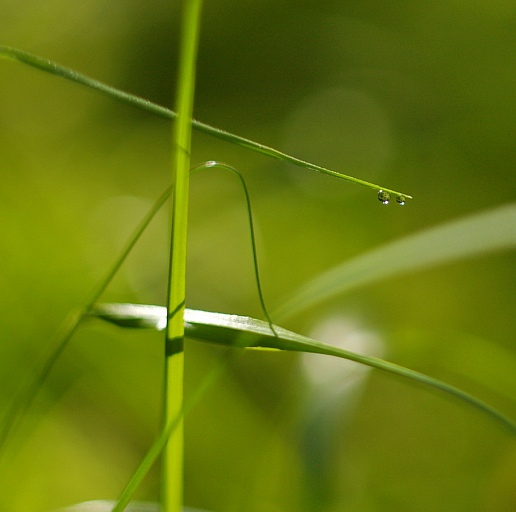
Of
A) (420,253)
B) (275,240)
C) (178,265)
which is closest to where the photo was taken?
(178,265)

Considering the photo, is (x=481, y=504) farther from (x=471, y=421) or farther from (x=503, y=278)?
(x=503, y=278)

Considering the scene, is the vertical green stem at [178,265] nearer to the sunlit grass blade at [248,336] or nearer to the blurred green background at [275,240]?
the sunlit grass blade at [248,336]

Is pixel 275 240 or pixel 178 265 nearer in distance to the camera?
pixel 178 265

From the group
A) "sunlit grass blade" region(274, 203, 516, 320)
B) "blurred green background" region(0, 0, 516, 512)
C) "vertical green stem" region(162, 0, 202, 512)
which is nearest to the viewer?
"vertical green stem" region(162, 0, 202, 512)

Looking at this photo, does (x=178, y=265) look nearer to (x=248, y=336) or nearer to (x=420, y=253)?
(x=248, y=336)

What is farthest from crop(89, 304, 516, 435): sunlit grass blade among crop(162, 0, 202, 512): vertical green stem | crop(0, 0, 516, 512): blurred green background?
crop(0, 0, 516, 512): blurred green background

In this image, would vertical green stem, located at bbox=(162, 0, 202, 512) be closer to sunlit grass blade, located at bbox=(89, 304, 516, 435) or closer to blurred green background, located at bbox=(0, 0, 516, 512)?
sunlit grass blade, located at bbox=(89, 304, 516, 435)

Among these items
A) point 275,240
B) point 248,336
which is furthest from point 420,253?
point 275,240
